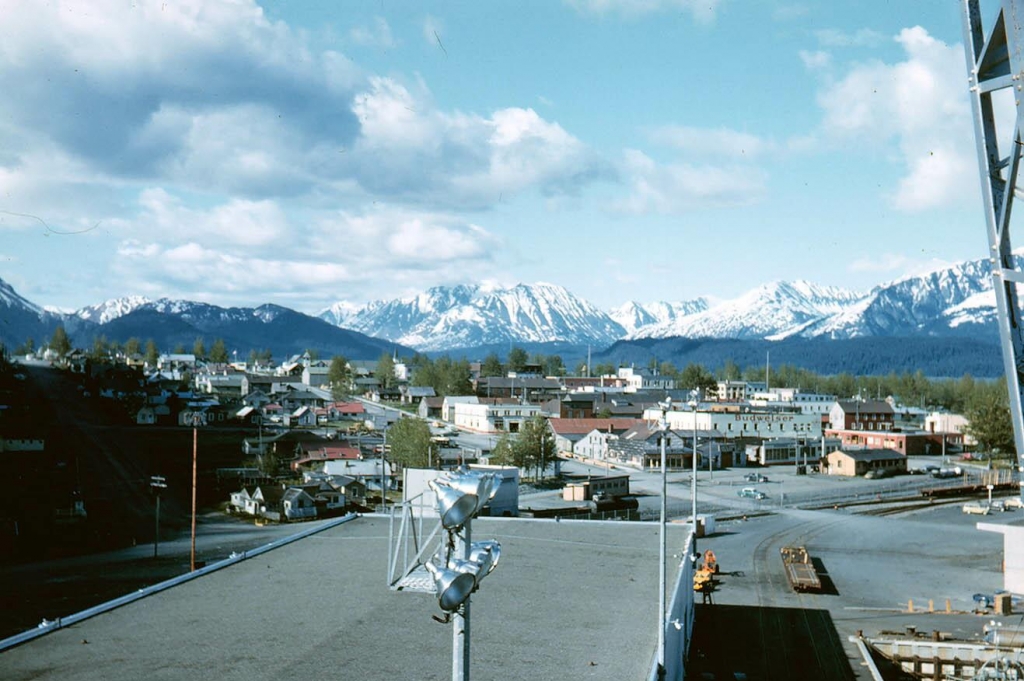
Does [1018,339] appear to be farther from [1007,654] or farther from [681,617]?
[1007,654]

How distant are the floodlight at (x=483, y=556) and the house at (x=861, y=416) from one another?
100468mm

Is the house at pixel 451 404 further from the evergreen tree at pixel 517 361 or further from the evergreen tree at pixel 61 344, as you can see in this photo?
the evergreen tree at pixel 61 344

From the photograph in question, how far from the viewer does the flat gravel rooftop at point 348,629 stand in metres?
11.6

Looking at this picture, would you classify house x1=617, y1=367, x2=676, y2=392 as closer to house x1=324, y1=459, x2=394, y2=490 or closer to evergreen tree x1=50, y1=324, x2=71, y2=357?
house x1=324, y1=459, x2=394, y2=490

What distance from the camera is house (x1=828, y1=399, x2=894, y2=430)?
9662cm

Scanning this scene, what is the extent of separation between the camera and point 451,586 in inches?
178

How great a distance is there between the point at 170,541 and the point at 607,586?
28.3m

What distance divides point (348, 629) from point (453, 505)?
34.0 ft

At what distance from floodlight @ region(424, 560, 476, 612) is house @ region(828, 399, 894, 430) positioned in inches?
3975

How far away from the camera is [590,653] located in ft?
42.9

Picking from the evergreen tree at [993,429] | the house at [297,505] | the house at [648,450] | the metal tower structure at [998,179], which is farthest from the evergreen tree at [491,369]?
the metal tower structure at [998,179]

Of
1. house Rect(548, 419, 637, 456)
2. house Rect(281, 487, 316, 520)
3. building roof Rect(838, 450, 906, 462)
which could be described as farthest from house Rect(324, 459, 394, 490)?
building roof Rect(838, 450, 906, 462)

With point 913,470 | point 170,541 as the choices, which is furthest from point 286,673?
point 913,470

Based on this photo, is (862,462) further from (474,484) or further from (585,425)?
(474,484)
